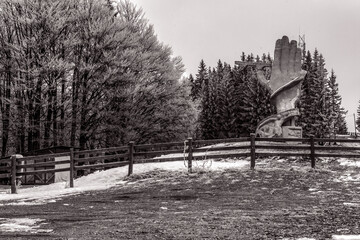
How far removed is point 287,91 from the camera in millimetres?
23500

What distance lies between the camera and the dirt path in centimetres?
725

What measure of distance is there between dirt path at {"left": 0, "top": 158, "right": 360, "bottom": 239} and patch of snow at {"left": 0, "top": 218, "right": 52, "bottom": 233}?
186 mm

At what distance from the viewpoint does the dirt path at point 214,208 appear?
23.8 ft

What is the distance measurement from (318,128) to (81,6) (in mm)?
46265

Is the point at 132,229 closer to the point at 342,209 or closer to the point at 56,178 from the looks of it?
the point at 342,209

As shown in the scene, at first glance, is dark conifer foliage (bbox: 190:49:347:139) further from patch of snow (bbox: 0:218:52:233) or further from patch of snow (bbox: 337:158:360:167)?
patch of snow (bbox: 0:218:52:233)

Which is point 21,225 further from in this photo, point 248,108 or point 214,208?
point 248,108

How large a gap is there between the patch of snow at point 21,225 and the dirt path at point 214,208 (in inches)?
7.3

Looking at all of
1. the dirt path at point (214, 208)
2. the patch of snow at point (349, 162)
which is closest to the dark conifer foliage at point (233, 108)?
the patch of snow at point (349, 162)

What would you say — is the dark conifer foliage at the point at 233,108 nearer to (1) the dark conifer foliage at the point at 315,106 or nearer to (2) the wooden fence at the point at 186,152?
(1) the dark conifer foliage at the point at 315,106

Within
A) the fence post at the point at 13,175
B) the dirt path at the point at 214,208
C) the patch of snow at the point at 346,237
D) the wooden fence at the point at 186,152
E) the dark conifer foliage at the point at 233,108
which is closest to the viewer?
the patch of snow at the point at 346,237

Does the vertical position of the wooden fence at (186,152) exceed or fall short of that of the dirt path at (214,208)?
it exceeds it

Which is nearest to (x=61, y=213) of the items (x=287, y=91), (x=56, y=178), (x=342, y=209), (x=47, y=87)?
(x=342, y=209)

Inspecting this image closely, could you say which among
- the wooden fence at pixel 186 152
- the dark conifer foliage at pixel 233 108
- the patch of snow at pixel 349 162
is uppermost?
the dark conifer foliage at pixel 233 108
